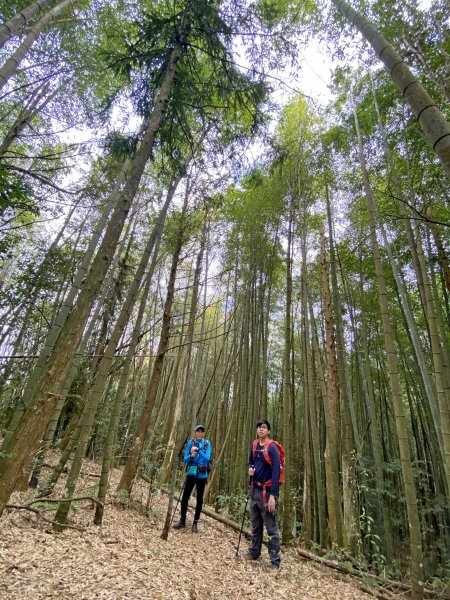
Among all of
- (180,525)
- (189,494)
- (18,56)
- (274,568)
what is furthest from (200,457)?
(18,56)

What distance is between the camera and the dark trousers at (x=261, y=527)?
2988mm

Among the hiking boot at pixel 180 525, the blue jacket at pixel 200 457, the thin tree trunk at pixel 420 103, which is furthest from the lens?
the blue jacket at pixel 200 457

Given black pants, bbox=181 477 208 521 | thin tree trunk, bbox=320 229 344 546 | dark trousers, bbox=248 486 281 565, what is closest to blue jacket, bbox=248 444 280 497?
dark trousers, bbox=248 486 281 565

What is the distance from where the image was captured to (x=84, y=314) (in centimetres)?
210

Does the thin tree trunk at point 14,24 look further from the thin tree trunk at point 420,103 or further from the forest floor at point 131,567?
the forest floor at point 131,567

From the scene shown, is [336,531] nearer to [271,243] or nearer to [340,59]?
[271,243]

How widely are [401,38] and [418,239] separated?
2.27 metres

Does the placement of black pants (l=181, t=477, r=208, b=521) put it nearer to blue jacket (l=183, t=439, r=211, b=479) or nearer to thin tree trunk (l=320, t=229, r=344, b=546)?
blue jacket (l=183, t=439, r=211, b=479)

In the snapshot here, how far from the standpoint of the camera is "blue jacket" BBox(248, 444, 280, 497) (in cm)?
307

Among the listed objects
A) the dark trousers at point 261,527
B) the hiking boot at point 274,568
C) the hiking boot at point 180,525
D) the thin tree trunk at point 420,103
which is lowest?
the hiking boot at point 274,568

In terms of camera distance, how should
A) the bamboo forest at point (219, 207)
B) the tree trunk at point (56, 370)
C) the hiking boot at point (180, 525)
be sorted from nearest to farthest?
the tree trunk at point (56, 370) → the bamboo forest at point (219, 207) → the hiking boot at point (180, 525)

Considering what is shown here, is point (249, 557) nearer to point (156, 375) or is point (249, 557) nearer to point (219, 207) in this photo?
point (156, 375)

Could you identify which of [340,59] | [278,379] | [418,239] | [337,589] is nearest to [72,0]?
[340,59]

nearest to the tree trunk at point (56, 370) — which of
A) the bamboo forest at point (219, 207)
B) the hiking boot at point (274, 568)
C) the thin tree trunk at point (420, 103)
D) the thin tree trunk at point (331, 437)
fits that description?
the bamboo forest at point (219, 207)
